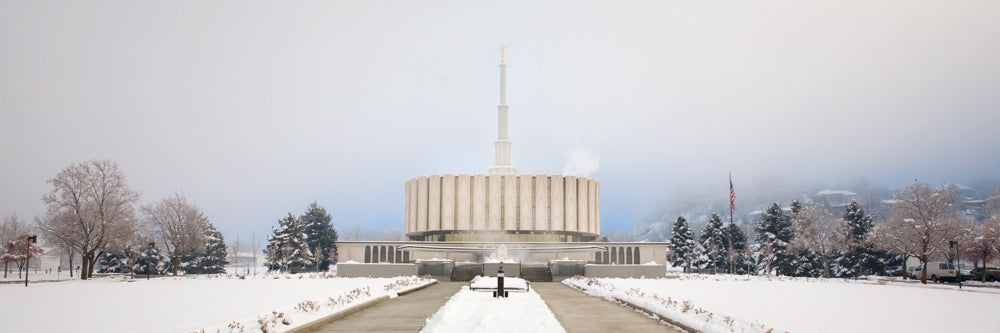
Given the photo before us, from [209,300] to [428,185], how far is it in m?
45.9

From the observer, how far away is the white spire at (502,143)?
70.3m

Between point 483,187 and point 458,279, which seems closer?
point 458,279

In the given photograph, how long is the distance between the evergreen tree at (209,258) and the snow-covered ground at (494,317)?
59387 millimetres

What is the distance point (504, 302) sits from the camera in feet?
55.6

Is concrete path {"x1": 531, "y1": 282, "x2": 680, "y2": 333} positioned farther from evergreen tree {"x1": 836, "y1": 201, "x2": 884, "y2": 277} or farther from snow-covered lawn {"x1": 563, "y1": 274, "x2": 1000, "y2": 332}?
evergreen tree {"x1": 836, "y1": 201, "x2": 884, "y2": 277}

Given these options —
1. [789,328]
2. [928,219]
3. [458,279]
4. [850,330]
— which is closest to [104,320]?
[789,328]

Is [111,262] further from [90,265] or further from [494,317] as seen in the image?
[494,317]

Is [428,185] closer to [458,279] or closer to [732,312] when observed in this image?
[458,279]

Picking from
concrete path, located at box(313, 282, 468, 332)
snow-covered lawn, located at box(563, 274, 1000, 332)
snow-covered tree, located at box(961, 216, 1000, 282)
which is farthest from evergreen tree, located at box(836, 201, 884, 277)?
concrete path, located at box(313, 282, 468, 332)

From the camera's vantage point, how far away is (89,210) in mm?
47438

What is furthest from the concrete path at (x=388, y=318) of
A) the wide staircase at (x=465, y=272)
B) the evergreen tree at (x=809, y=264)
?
the evergreen tree at (x=809, y=264)

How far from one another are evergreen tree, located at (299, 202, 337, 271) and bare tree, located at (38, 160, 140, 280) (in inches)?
1227

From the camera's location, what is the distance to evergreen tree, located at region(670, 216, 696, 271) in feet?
251

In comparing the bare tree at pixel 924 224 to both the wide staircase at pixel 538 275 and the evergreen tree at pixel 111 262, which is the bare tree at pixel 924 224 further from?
the evergreen tree at pixel 111 262
